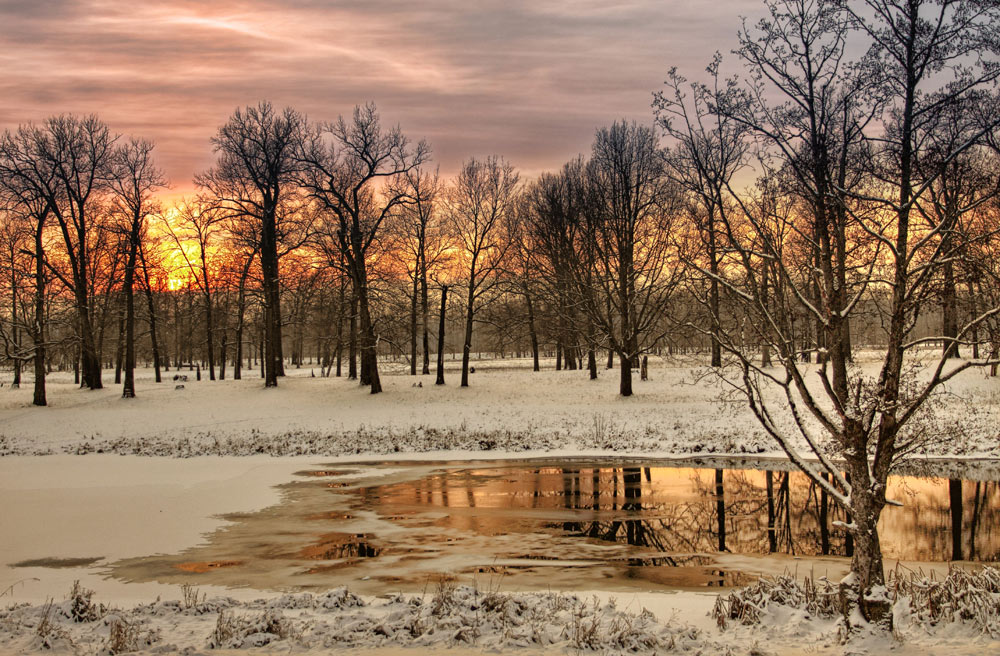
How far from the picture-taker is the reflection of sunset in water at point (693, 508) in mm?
10836

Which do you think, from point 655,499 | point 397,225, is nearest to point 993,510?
point 655,499

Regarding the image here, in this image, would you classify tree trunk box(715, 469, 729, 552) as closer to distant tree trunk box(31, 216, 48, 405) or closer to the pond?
A: the pond

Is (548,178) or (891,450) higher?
(548,178)

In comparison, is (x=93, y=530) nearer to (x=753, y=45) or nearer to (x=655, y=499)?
(x=655, y=499)

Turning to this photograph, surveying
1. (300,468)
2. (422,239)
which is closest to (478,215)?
(422,239)

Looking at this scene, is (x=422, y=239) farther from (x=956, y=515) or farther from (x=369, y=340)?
(x=956, y=515)

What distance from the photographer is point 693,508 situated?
13305 mm

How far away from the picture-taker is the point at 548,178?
48500mm

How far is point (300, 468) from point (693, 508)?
1087cm

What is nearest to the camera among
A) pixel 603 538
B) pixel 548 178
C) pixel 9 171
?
pixel 603 538

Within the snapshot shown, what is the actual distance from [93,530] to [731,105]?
12.8 meters

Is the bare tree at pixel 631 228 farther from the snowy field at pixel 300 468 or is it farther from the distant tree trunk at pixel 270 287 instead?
the distant tree trunk at pixel 270 287

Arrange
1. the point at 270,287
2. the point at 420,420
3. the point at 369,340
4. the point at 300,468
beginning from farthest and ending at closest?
the point at 270,287 → the point at 369,340 → the point at 420,420 → the point at 300,468

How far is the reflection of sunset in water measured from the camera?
10.8 m
